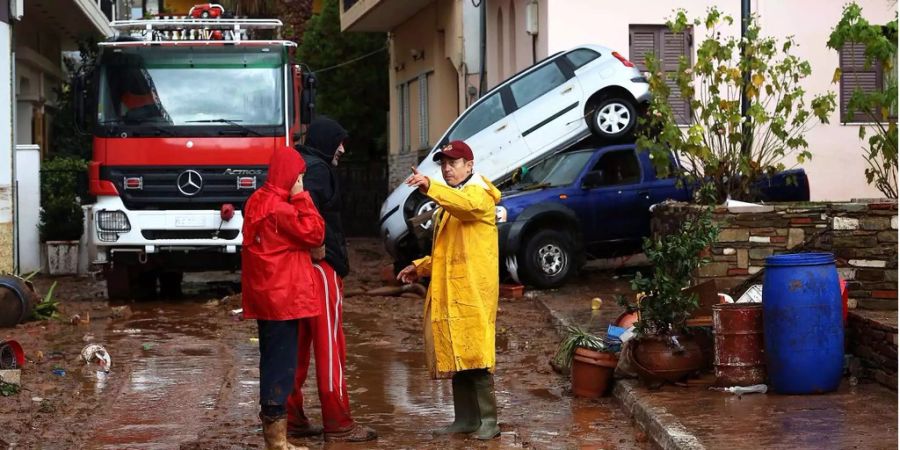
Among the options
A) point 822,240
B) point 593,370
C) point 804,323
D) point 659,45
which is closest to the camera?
point 804,323

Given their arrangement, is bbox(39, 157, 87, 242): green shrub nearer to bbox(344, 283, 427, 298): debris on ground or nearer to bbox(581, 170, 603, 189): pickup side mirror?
bbox(344, 283, 427, 298): debris on ground

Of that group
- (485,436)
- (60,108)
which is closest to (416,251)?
(485,436)

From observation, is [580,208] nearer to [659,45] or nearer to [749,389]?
[659,45]

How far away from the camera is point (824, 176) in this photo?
1966 cm

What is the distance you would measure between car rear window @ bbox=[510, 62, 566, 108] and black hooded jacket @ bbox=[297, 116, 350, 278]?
965 cm

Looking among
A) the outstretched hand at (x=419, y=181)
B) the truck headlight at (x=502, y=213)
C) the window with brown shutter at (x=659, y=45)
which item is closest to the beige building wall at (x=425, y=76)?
the window with brown shutter at (x=659, y=45)

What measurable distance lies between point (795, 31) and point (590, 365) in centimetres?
1112

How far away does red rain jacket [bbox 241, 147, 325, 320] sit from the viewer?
7.69 m

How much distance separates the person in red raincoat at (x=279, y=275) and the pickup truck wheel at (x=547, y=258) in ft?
28.1

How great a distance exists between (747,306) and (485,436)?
2073 millimetres

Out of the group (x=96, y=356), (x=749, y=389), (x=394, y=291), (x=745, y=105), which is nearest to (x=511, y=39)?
(x=394, y=291)

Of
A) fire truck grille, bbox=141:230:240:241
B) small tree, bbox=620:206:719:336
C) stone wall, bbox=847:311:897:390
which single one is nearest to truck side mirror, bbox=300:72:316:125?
fire truck grille, bbox=141:230:240:241

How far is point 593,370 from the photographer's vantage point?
971 cm

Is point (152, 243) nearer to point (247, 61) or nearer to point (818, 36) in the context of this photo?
point (247, 61)
